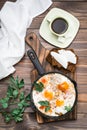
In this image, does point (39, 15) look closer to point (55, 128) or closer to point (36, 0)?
point (36, 0)

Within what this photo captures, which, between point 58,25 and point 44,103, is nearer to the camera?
point 44,103

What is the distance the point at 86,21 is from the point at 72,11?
0.07 meters

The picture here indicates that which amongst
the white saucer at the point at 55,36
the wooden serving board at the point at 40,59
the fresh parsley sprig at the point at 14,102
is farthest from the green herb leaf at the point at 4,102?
the white saucer at the point at 55,36

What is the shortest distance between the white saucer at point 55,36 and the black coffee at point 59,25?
19mm

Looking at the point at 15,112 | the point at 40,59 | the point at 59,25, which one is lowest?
the point at 15,112

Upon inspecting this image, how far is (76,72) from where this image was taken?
1234 millimetres

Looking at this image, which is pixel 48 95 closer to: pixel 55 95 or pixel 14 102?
pixel 55 95

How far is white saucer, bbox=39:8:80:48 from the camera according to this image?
1.27 metres

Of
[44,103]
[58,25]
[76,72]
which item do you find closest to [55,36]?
[58,25]

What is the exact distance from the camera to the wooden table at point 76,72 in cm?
118

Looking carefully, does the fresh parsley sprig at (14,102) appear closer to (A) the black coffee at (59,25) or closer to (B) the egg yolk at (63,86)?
(B) the egg yolk at (63,86)

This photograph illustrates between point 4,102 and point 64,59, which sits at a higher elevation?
point 64,59

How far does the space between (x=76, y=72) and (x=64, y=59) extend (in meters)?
0.06

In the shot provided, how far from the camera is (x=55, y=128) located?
1.18 m
